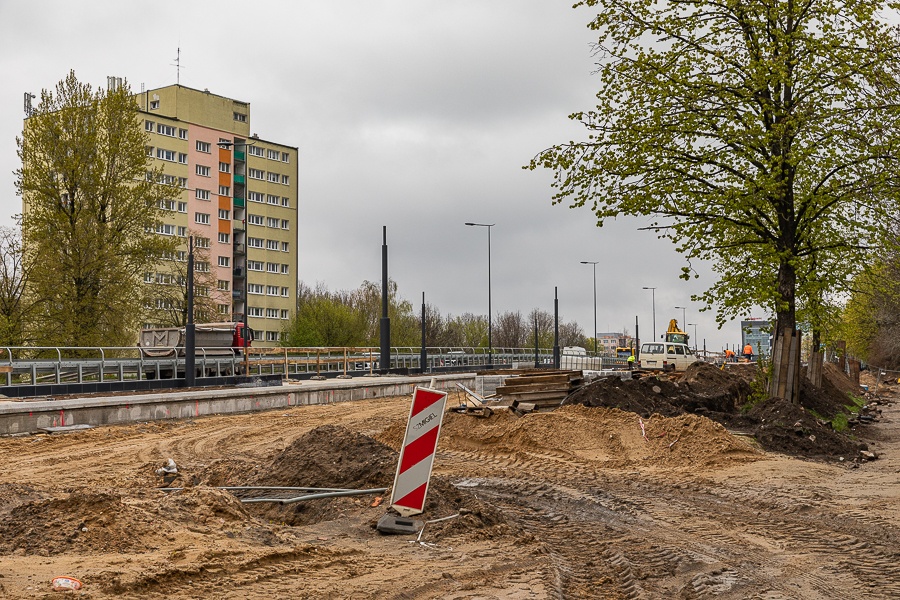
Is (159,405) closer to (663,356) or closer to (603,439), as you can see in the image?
(603,439)

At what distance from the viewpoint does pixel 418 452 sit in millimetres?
8719

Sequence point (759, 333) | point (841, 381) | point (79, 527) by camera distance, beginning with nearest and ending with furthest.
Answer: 1. point (79, 527)
2. point (841, 381)
3. point (759, 333)

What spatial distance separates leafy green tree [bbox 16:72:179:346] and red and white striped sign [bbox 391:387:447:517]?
98.9ft

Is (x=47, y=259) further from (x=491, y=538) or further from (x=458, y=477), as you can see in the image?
(x=491, y=538)

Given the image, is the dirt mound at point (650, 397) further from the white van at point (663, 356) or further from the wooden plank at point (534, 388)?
the white van at point (663, 356)

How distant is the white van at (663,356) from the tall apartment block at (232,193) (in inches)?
1449

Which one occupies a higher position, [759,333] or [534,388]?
[759,333]

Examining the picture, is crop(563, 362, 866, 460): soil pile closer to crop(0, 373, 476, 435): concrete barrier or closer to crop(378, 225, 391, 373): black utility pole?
crop(0, 373, 476, 435): concrete barrier

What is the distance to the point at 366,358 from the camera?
44.8 metres

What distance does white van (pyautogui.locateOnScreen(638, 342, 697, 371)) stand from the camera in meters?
58.9

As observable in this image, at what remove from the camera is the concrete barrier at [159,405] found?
61.6 feet

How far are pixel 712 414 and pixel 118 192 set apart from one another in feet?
93.1

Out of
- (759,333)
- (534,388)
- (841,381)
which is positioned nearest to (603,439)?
(534,388)

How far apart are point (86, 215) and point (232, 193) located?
5344cm
